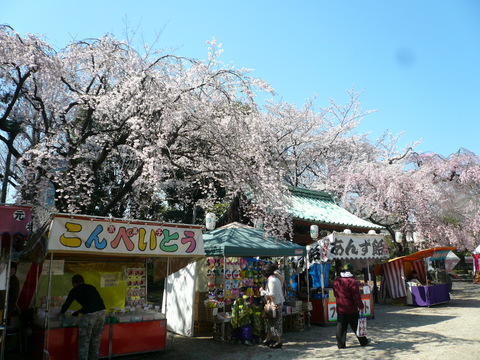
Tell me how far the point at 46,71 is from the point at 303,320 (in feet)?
30.2

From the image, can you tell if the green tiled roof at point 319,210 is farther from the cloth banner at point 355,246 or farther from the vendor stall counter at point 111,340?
the vendor stall counter at point 111,340

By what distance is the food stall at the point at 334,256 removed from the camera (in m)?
10.8

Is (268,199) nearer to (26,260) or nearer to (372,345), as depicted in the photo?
(372,345)

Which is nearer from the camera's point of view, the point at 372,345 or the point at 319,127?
the point at 372,345

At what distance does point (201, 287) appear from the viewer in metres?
10.3

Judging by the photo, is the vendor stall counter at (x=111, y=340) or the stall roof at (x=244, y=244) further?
the stall roof at (x=244, y=244)

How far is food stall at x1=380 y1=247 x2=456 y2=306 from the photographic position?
14.4 m

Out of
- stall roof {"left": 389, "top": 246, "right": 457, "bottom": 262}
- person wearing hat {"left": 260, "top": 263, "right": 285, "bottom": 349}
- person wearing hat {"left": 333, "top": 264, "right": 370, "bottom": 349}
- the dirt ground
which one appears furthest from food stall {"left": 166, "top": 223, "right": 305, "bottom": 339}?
stall roof {"left": 389, "top": 246, "right": 457, "bottom": 262}

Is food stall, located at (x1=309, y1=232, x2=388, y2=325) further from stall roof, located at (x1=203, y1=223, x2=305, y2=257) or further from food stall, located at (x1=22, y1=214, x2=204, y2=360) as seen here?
food stall, located at (x1=22, y1=214, x2=204, y2=360)

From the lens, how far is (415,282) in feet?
48.9

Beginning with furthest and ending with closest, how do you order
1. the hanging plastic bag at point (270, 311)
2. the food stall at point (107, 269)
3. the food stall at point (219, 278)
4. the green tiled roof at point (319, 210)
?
the green tiled roof at point (319, 210) < the food stall at point (219, 278) < the hanging plastic bag at point (270, 311) < the food stall at point (107, 269)

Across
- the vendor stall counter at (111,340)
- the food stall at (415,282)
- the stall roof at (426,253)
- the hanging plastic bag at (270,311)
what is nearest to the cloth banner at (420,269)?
the food stall at (415,282)

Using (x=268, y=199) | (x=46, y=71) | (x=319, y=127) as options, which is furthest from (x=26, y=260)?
(x=319, y=127)

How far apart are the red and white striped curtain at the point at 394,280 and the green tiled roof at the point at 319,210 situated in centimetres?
168
